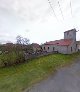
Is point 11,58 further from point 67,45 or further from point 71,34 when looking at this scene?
point 71,34

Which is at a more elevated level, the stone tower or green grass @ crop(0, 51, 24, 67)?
the stone tower

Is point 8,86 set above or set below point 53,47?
below

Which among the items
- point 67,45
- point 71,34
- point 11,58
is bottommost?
point 11,58

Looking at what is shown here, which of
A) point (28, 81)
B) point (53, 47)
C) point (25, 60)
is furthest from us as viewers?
point (53, 47)

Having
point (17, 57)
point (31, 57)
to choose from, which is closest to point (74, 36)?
point (31, 57)

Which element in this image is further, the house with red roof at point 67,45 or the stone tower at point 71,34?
the stone tower at point 71,34

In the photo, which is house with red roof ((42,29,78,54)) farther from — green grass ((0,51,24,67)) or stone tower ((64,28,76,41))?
green grass ((0,51,24,67))

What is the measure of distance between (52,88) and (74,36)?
1507 inches

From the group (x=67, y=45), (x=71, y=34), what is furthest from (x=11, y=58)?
(x=71, y=34)

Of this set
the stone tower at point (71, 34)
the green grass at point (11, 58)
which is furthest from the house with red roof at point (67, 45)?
the green grass at point (11, 58)

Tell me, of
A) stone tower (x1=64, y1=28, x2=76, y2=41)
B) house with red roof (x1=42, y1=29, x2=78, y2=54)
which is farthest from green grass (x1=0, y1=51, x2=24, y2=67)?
stone tower (x1=64, y1=28, x2=76, y2=41)

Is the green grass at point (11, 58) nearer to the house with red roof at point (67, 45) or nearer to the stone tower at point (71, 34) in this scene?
the house with red roof at point (67, 45)

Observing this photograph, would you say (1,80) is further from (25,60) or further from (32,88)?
(25,60)

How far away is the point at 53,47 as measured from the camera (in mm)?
52062
